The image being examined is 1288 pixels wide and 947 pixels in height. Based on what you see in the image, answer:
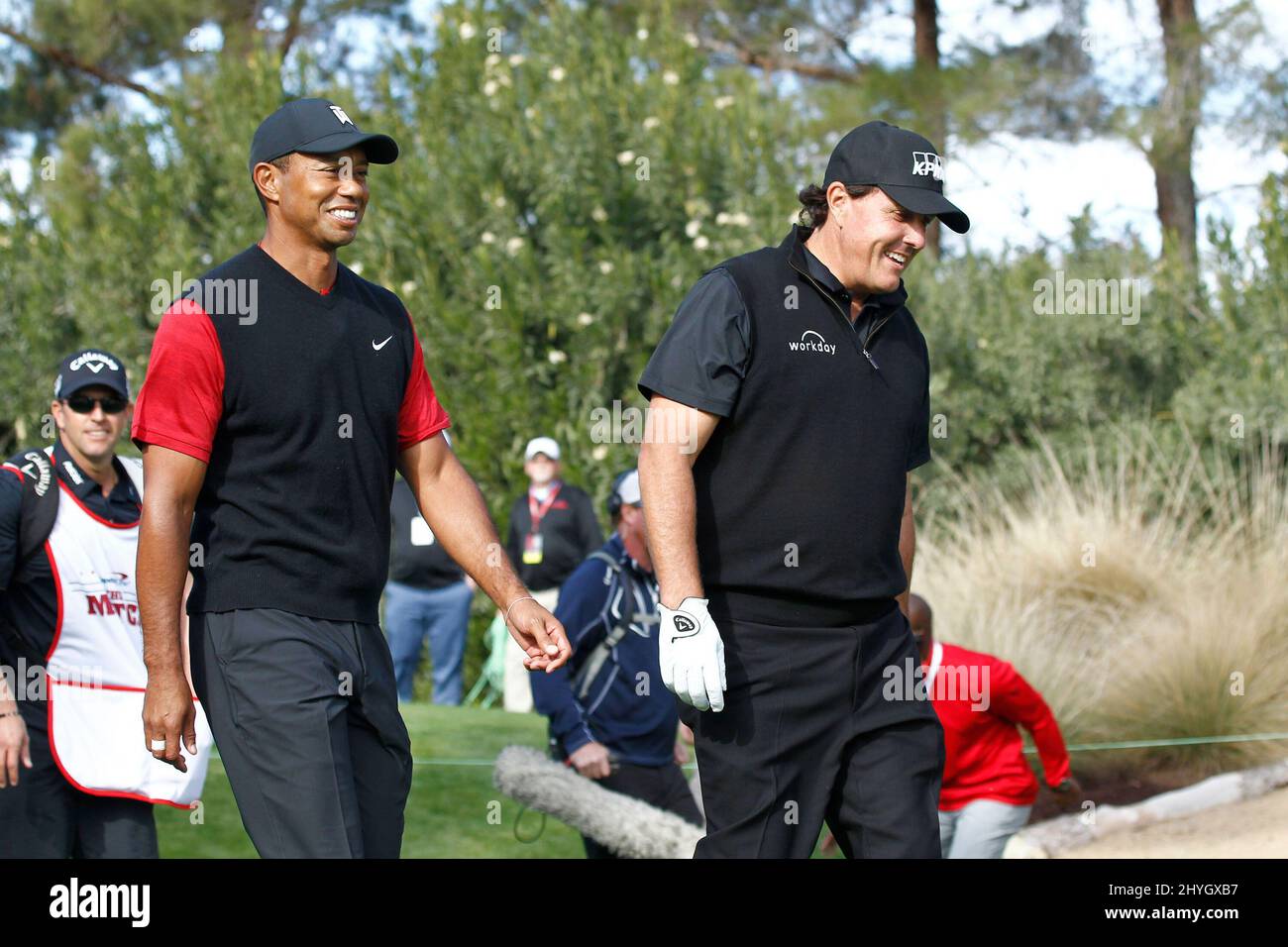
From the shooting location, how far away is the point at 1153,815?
25.5ft

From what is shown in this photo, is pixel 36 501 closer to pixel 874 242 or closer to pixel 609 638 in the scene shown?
pixel 609 638

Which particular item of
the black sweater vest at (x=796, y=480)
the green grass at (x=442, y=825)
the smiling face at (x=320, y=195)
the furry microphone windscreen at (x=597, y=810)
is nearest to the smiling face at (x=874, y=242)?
the black sweater vest at (x=796, y=480)

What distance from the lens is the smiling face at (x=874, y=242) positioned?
3.96 metres

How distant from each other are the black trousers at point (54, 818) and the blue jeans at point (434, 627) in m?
6.15

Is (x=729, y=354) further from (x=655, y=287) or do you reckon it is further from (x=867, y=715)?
(x=655, y=287)

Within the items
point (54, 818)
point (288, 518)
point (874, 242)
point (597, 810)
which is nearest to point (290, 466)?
point (288, 518)

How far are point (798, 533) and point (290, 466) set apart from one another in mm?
1222

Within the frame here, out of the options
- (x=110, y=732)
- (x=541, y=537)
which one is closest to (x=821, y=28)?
(x=541, y=537)

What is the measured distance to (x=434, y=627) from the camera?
11289 millimetres

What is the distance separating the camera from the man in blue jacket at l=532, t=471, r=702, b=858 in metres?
5.93

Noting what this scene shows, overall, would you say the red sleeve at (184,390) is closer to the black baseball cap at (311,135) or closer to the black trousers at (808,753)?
the black baseball cap at (311,135)

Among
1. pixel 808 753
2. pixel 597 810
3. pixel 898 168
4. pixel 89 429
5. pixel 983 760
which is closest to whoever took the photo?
pixel 808 753

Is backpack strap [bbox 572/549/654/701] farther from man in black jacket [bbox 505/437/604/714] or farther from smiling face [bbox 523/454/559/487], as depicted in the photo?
smiling face [bbox 523/454/559/487]

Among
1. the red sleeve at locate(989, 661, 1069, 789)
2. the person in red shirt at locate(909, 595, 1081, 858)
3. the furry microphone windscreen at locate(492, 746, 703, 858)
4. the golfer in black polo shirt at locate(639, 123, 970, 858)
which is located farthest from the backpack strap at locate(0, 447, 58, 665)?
the red sleeve at locate(989, 661, 1069, 789)
